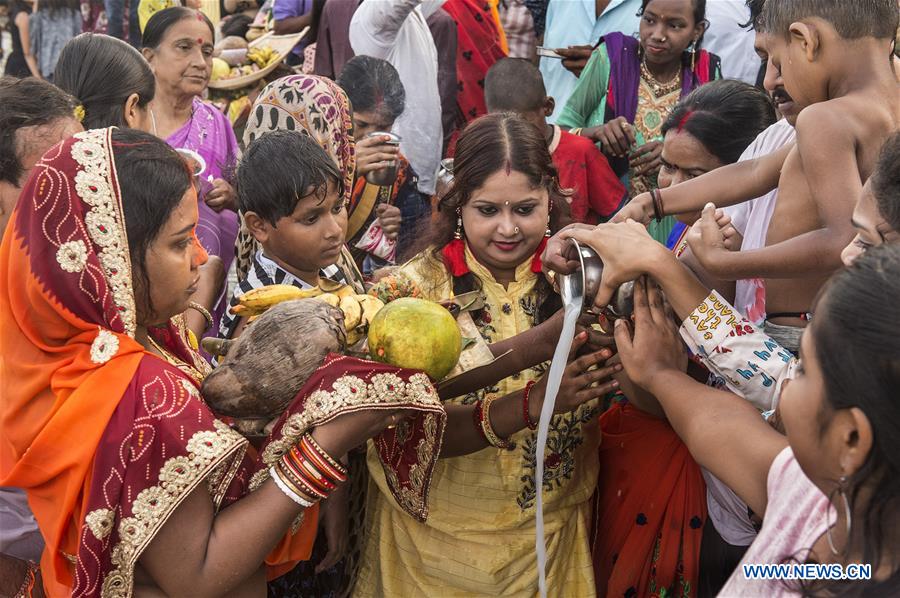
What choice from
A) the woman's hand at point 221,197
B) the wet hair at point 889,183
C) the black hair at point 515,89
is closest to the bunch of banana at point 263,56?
the black hair at point 515,89

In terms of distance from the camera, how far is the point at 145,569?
6.96 feet

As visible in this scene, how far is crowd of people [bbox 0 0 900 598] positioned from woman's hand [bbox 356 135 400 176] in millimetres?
14

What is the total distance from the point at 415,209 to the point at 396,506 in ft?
8.94

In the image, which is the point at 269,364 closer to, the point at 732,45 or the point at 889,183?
the point at 889,183

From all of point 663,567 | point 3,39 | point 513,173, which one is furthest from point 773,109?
point 3,39

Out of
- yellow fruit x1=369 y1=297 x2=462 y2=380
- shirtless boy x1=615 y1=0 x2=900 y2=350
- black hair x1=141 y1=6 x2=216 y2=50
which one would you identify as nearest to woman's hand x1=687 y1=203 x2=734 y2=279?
shirtless boy x1=615 y1=0 x2=900 y2=350

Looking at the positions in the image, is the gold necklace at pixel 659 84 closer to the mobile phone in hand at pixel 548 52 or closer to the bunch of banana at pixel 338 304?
the mobile phone in hand at pixel 548 52

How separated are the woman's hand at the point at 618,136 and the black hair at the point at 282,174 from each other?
253cm

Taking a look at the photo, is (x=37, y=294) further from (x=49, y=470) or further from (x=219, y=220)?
(x=219, y=220)

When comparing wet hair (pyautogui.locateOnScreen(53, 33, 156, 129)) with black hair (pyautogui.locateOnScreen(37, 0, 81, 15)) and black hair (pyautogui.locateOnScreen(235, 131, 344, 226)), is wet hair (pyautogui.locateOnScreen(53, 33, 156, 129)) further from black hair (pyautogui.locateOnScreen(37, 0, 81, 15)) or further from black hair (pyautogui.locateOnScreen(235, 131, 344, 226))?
black hair (pyautogui.locateOnScreen(37, 0, 81, 15))

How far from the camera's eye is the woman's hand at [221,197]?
14.0 feet

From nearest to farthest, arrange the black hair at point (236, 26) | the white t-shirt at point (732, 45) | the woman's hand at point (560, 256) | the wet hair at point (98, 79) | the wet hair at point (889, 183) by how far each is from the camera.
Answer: the wet hair at point (889, 183)
the woman's hand at point (560, 256)
the wet hair at point (98, 79)
the white t-shirt at point (732, 45)
the black hair at point (236, 26)

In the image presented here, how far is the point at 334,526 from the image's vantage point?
117 inches

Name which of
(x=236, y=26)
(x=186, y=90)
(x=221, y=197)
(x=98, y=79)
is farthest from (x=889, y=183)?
(x=236, y=26)
